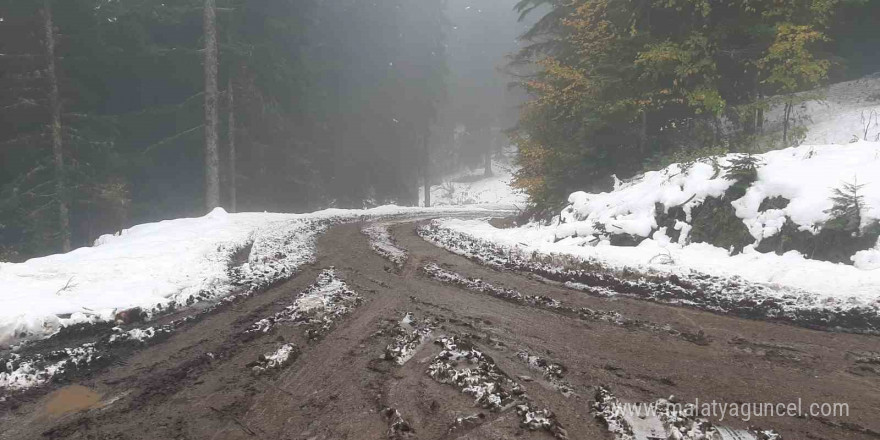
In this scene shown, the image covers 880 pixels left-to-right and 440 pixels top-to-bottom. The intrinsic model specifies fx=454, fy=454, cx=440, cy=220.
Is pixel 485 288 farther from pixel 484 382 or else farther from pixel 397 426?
pixel 397 426

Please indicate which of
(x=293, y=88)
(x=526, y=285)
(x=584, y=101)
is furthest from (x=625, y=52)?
(x=293, y=88)

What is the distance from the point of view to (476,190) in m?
50.0

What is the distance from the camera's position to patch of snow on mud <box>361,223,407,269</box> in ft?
29.1

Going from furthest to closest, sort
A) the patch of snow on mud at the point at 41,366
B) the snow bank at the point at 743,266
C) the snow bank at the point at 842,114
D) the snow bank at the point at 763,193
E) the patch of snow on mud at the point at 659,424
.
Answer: the snow bank at the point at 842,114 < the snow bank at the point at 763,193 < the snow bank at the point at 743,266 < the patch of snow on mud at the point at 41,366 < the patch of snow on mud at the point at 659,424

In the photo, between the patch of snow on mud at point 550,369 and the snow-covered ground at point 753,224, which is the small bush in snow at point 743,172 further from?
the patch of snow on mud at point 550,369

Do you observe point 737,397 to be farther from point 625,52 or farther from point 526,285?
point 625,52

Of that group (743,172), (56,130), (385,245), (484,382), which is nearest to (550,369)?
(484,382)

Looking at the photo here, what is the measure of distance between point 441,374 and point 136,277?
5.60 metres

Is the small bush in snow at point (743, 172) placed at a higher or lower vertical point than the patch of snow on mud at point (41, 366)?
higher

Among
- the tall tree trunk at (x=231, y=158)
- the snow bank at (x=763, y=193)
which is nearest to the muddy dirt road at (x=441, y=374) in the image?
the snow bank at (x=763, y=193)

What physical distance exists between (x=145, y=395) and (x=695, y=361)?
447 cm

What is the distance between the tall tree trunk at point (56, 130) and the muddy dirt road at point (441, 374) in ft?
46.1

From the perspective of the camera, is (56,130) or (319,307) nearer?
(319,307)

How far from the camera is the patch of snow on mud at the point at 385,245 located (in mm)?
8867
